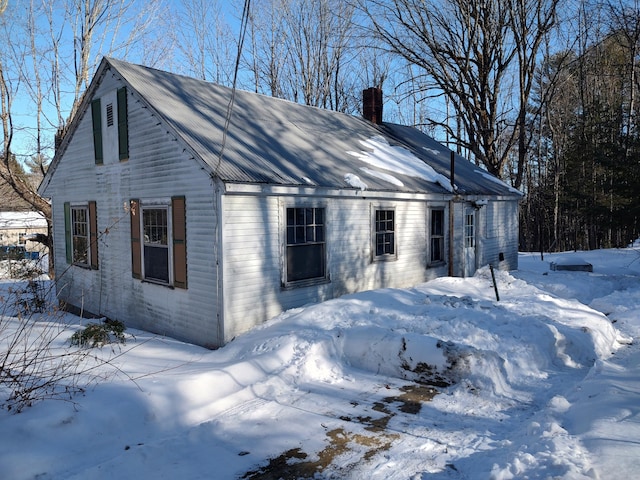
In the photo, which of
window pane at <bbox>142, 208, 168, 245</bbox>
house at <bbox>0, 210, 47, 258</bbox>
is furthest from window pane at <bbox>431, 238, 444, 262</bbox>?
house at <bbox>0, 210, 47, 258</bbox>

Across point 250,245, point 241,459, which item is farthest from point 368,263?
point 241,459

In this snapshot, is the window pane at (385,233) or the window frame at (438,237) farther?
the window frame at (438,237)

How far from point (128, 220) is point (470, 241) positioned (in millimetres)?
10279

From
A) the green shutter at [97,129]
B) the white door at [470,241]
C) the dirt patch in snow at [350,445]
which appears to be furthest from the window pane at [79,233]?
the white door at [470,241]

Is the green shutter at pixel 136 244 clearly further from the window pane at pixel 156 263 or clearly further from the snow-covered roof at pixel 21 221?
the snow-covered roof at pixel 21 221

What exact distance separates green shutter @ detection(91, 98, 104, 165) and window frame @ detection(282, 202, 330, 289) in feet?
17.6

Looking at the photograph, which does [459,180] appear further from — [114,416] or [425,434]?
[114,416]

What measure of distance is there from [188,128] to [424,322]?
5.75m

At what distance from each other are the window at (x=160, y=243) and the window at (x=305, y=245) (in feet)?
6.78

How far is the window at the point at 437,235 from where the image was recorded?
13.1 metres

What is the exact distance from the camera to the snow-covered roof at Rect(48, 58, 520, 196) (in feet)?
28.3

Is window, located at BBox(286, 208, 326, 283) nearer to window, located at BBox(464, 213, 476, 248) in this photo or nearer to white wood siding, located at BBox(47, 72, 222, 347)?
white wood siding, located at BBox(47, 72, 222, 347)

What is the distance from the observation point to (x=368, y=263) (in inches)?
432

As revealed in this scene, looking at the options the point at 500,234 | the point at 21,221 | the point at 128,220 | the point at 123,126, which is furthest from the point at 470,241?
the point at 21,221
